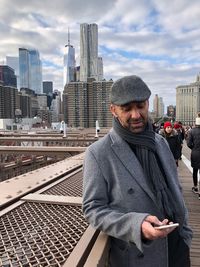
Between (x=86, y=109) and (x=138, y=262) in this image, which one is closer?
(x=138, y=262)

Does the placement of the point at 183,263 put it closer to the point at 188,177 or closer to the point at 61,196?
the point at 61,196

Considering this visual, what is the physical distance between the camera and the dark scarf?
148 centimetres

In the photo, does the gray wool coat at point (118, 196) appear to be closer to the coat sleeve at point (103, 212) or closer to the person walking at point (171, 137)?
the coat sleeve at point (103, 212)

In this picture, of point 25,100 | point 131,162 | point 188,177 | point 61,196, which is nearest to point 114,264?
point 131,162

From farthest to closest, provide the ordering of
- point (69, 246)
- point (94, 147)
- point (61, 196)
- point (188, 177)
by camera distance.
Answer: point (188, 177) → point (61, 196) → point (94, 147) → point (69, 246)

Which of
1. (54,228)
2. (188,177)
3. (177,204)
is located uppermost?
(177,204)

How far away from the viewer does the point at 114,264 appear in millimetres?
1452

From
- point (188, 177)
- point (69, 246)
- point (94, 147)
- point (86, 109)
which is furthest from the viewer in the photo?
point (86, 109)

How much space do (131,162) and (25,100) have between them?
10401 centimetres

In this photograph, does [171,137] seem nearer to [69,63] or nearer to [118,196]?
[118,196]

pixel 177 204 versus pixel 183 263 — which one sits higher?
pixel 177 204

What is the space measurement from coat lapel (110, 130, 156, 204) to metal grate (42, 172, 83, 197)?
0.84m

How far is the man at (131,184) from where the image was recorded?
1.40m

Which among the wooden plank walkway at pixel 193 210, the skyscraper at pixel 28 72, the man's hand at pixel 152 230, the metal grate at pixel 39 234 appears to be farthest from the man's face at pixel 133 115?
the skyscraper at pixel 28 72
